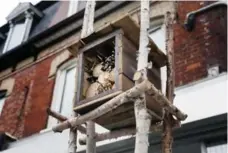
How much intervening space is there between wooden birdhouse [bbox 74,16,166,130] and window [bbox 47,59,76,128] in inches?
146

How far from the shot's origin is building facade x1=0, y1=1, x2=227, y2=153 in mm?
4340

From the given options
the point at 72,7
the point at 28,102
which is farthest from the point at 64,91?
the point at 72,7

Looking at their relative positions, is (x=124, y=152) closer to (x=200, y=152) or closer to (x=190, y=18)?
(x=200, y=152)

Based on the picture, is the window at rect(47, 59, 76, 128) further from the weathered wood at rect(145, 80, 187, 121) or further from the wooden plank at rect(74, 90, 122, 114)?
the weathered wood at rect(145, 80, 187, 121)

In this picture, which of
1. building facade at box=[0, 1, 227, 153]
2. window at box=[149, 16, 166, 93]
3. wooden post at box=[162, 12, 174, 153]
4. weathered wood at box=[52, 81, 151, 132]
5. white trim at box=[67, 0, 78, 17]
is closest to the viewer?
weathered wood at box=[52, 81, 151, 132]

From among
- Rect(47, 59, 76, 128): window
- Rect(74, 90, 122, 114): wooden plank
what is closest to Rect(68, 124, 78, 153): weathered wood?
Rect(74, 90, 122, 114): wooden plank

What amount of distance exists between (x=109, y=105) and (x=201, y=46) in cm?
293

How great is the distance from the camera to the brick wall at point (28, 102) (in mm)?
7992

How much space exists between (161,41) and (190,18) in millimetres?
727

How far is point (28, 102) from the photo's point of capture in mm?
8453

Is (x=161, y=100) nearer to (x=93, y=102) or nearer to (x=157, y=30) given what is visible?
(x=93, y=102)

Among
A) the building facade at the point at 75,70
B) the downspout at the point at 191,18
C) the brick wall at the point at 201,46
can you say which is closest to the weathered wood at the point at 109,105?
the building facade at the point at 75,70

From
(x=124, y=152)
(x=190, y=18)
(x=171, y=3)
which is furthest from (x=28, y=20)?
(x=124, y=152)

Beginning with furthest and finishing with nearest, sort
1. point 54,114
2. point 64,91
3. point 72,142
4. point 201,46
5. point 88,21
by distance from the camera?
point 64,91 < point 201,46 < point 88,21 < point 54,114 < point 72,142
